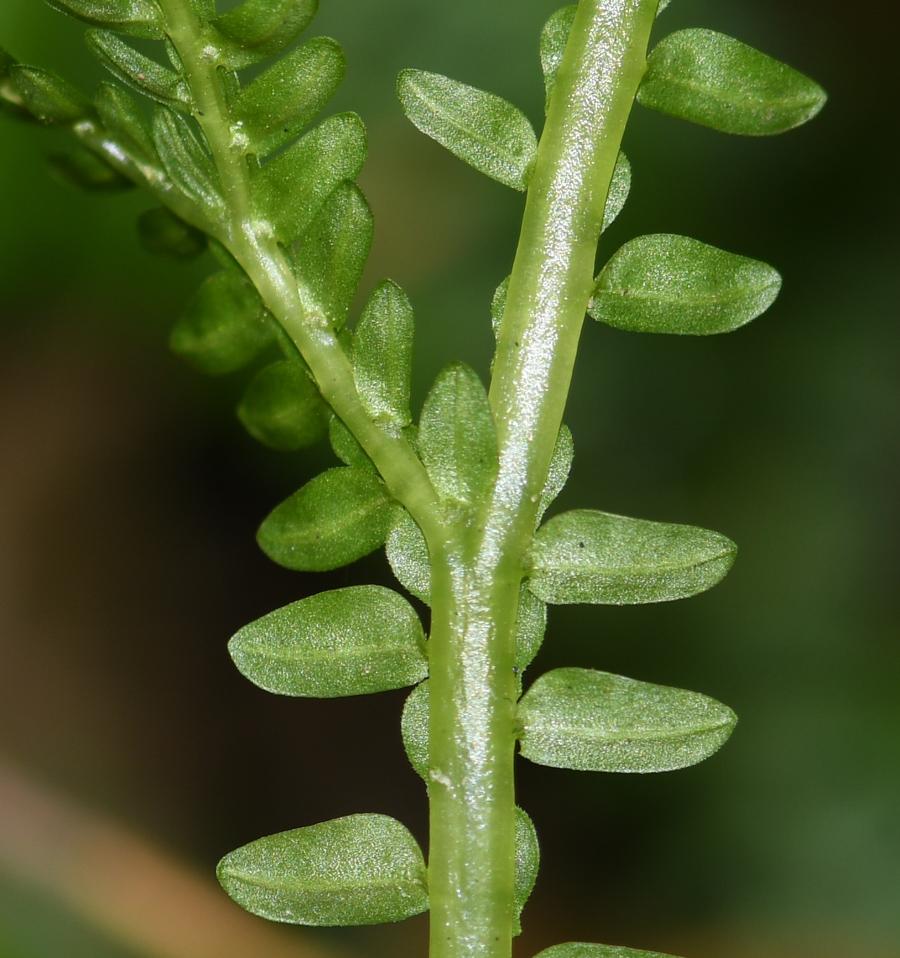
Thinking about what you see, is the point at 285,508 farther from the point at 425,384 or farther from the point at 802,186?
the point at 802,186

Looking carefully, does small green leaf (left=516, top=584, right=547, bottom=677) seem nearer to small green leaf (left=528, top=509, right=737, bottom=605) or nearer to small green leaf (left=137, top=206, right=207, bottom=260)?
small green leaf (left=528, top=509, right=737, bottom=605)

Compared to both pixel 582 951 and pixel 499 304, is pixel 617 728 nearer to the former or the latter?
pixel 582 951

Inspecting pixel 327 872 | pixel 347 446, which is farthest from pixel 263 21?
pixel 327 872

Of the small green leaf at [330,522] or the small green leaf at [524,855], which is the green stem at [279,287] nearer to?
the small green leaf at [330,522]

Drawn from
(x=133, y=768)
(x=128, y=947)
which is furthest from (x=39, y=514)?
(x=128, y=947)

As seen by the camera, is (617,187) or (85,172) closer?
(617,187)
